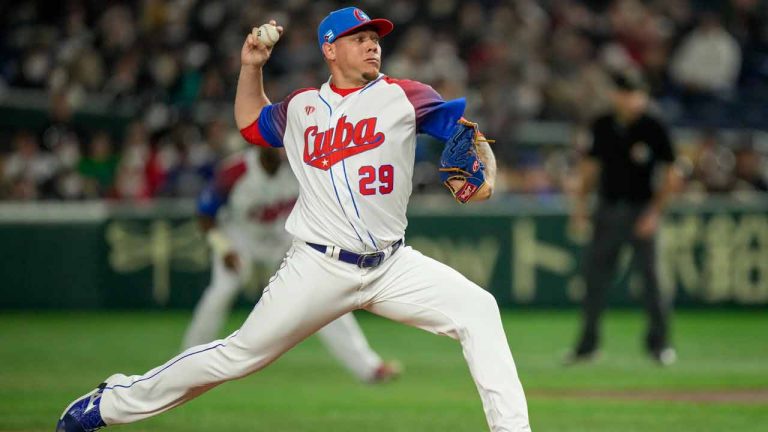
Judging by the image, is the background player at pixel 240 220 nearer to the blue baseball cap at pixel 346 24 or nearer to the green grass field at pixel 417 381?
the green grass field at pixel 417 381

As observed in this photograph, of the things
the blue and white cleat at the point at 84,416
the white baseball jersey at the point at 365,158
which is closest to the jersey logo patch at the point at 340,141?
the white baseball jersey at the point at 365,158

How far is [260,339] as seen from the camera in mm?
6102

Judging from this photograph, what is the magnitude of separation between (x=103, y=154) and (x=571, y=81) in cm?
696

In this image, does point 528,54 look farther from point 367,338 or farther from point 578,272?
point 367,338

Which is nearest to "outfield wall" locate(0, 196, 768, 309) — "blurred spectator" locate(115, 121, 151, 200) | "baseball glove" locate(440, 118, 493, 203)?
"blurred spectator" locate(115, 121, 151, 200)

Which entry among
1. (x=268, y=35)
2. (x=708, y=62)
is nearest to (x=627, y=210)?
(x=268, y=35)

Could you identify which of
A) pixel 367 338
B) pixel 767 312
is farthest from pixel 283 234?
pixel 767 312

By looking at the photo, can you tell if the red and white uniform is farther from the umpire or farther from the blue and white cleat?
the umpire

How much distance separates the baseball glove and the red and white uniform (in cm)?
10

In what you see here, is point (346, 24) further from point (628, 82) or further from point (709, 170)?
point (709, 170)

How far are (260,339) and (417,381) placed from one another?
4928 millimetres

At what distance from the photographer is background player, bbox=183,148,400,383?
11172mm

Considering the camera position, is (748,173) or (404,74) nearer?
(748,173)

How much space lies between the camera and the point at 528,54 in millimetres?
19844
